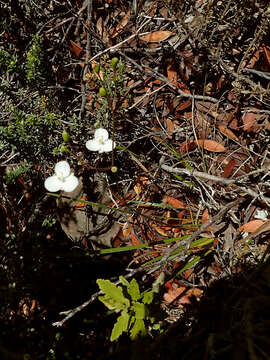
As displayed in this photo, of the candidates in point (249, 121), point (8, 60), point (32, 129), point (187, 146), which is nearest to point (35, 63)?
point (8, 60)

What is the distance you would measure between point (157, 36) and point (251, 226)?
1597 millimetres

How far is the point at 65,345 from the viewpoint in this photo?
2279 millimetres

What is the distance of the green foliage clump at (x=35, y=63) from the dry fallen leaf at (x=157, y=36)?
83 cm

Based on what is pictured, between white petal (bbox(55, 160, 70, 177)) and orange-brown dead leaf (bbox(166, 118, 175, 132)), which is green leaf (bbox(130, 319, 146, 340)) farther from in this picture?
orange-brown dead leaf (bbox(166, 118, 175, 132))

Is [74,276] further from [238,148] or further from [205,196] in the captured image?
[238,148]

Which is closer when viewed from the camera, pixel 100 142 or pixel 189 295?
pixel 100 142

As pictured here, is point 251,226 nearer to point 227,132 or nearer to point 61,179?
point 227,132

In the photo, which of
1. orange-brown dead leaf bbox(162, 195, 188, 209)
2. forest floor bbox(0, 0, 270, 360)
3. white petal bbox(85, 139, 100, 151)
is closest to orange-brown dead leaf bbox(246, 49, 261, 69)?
forest floor bbox(0, 0, 270, 360)

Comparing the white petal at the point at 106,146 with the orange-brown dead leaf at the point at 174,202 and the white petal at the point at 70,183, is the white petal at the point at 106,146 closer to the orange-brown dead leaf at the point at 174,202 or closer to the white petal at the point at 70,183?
the white petal at the point at 70,183

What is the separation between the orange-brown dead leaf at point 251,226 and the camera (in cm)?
216

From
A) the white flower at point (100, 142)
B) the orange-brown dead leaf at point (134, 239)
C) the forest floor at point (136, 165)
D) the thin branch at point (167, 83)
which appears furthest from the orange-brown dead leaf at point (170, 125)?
the orange-brown dead leaf at point (134, 239)

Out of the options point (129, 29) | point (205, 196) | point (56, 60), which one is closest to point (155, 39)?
point (129, 29)

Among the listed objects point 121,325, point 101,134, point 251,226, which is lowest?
point 121,325

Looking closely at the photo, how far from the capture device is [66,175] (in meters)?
1.96
